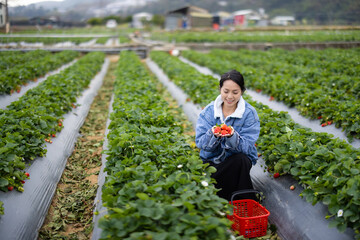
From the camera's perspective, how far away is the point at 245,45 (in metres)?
22.1

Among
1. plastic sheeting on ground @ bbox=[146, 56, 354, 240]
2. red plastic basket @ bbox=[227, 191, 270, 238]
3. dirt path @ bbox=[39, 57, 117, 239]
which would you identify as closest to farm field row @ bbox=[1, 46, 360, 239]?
plastic sheeting on ground @ bbox=[146, 56, 354, 240]

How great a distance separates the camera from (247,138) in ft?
11.1

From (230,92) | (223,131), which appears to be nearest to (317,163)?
(223,131)

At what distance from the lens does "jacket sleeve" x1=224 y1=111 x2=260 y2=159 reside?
3.20 m

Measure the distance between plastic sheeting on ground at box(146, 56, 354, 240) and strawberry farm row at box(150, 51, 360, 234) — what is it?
96mm

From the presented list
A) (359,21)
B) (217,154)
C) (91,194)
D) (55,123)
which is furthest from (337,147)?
(359,21)

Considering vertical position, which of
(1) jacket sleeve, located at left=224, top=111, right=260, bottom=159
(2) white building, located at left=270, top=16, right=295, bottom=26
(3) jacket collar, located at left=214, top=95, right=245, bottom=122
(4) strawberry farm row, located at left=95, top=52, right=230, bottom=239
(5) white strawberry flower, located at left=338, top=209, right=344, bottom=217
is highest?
(2) white building, located at left=270, top=16, right=295, bottom=26

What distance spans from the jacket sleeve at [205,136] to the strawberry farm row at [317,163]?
31.3 inches

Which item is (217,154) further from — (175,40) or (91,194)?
(175,40)

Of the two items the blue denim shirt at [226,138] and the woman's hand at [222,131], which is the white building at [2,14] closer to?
the blue denim shirt at [226,138]

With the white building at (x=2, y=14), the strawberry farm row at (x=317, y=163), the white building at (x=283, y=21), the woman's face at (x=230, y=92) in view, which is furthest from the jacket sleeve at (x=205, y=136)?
the white building at (x=283, y=21)

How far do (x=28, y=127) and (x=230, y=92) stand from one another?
112 inches

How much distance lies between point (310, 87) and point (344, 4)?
96.5 feet

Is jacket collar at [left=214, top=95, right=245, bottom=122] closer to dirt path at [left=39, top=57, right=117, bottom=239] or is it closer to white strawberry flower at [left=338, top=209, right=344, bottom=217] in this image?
white strawberry flower at [left=338, top=209, right=344, bottom=217]
